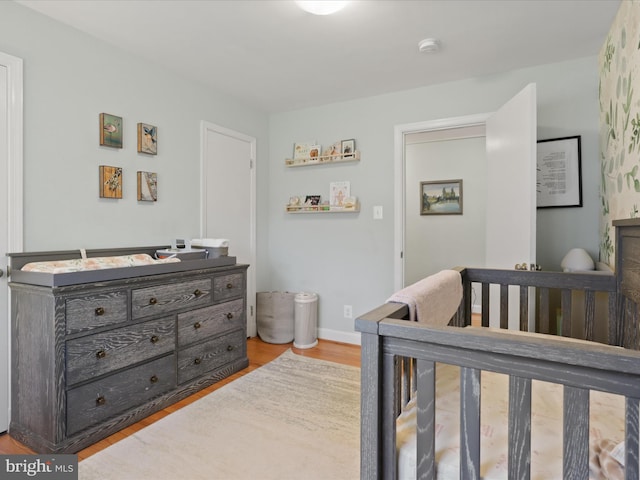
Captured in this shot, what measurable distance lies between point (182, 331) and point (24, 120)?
1.41 meters

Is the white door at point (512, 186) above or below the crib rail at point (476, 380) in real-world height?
above

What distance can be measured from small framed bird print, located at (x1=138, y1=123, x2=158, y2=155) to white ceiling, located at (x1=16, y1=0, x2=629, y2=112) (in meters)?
0.47

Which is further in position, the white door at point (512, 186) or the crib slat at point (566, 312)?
the white door at point (512, 186)

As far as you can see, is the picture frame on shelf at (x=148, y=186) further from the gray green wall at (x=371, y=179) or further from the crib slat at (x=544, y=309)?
the crib slat at (x=544, y=309)

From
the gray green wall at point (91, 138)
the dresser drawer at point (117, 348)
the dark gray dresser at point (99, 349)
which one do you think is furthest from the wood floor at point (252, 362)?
the gray green wall at point (91, 138)

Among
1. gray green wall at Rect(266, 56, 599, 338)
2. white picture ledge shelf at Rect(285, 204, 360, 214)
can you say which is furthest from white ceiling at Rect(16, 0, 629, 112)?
white picture ledge shelf at Rect(285, 204, 360, 214)

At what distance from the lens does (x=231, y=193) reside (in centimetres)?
320

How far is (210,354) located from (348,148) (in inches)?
80.3

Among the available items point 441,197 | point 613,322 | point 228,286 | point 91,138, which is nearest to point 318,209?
point 228,286

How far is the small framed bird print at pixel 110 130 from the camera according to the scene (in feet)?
7.23

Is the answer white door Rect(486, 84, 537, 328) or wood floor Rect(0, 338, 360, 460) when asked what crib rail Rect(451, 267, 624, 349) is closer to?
white door Rect(486, 84, 537, 328)

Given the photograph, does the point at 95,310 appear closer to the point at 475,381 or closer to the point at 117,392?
the point at 117,392

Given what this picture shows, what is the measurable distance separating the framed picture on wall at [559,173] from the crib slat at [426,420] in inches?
85.3

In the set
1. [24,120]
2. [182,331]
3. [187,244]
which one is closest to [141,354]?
[182,331]
